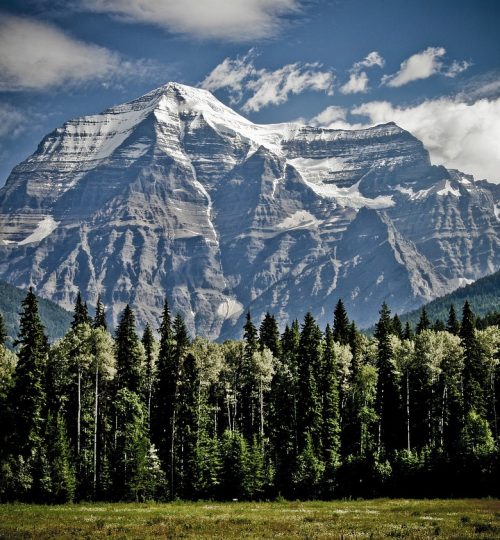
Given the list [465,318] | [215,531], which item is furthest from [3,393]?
[465,318]

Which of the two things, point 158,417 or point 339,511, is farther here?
point 158,417

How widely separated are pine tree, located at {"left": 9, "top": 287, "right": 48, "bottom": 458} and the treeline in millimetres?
125

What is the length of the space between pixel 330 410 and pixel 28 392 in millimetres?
35168

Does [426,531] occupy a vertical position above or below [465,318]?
below

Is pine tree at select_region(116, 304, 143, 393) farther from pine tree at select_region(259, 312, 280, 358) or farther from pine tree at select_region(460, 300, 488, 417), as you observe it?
pine tree at select_region(460, 300, 488, 417)

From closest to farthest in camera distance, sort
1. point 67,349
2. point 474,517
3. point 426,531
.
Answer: point 426,531
point 474,517
point 67,349

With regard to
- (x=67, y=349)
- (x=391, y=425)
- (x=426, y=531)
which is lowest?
(x=426, y=531)

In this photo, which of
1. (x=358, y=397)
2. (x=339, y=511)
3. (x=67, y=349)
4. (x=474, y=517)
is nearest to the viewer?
(x=474, y=517)

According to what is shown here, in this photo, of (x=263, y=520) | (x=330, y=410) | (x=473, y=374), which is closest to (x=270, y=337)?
(x=330, y=410)

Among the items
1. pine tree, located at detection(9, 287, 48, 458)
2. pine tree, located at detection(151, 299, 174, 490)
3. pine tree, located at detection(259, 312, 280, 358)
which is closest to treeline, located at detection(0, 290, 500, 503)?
pine tree, located at detection(9, 287, 48, 458)

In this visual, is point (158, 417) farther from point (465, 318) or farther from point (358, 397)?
point (465, 318)

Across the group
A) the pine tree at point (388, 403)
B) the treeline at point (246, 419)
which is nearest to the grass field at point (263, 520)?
the treeline at point (246, 419)

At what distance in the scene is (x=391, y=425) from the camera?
345 ft

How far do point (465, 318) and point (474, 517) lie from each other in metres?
51.0
